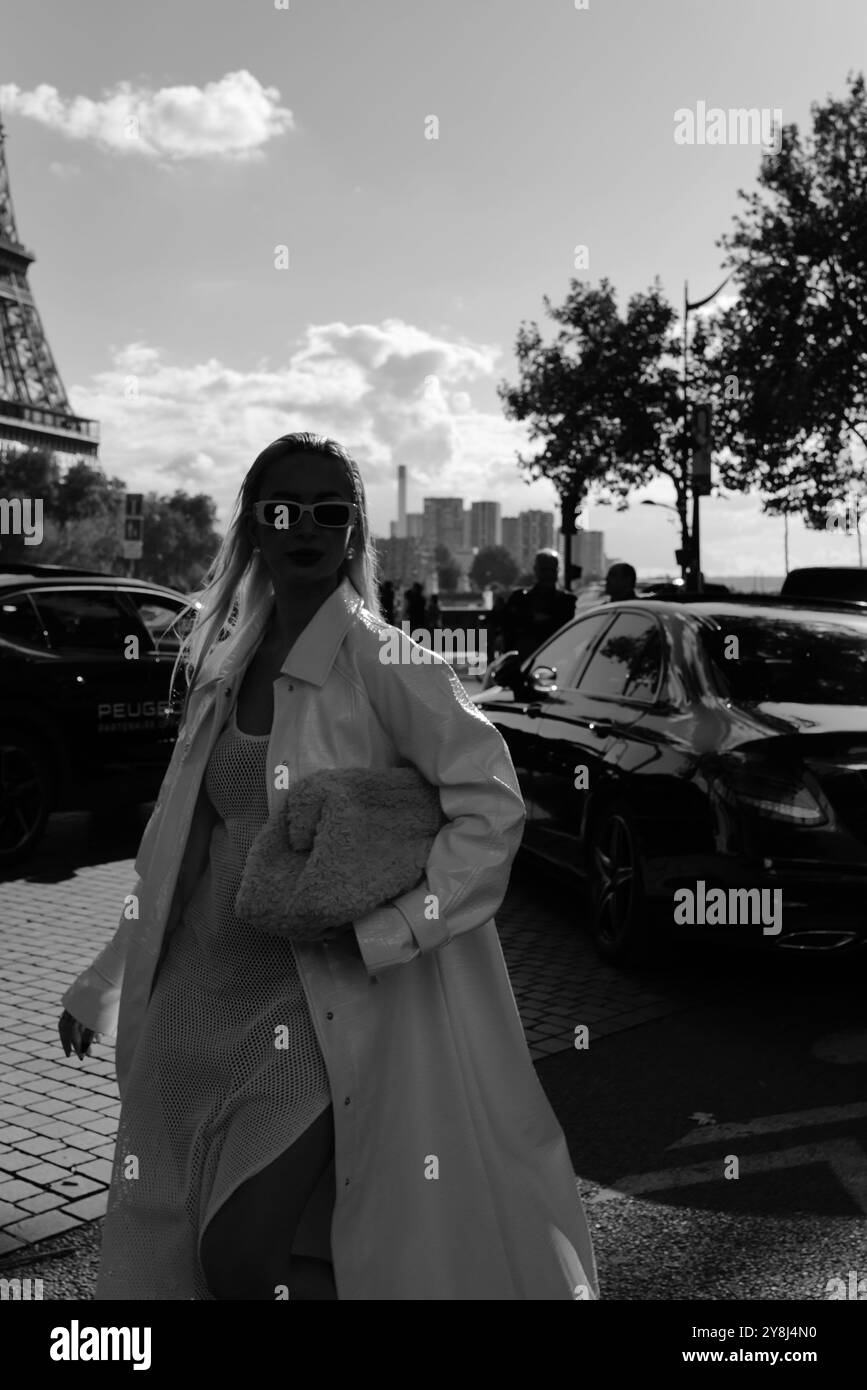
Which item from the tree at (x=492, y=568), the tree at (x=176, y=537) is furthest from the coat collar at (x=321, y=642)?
the tree at (x=492, y=568)

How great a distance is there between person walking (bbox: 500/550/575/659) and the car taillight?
5360mm

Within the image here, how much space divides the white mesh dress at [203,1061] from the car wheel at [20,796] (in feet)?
21.9

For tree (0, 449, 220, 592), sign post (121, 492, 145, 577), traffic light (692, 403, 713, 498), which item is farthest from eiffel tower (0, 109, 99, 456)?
traffic light (692, 403, 713, 498)

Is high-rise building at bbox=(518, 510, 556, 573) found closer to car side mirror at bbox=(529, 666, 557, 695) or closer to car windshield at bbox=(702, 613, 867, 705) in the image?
car side mirror at bbox=(529, 666, 557, 695)

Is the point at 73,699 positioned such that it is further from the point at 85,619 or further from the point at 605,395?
the point at 605,395

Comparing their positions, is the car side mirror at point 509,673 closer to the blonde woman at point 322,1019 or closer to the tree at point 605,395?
the blonde woman at point 322,1019

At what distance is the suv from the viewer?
29.2ft

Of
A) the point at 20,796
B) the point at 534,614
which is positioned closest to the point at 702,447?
the point at 534,614

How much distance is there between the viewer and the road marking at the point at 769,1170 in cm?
391

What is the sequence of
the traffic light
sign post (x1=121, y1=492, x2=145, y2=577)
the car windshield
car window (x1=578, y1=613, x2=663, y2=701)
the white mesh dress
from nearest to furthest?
1. the white mesh dress
2. the car windshield
3. car window (x1=578, y1=613, x2=663, y2=701)
4. the traffic light
5. sign post (x1=121, y1=492, x2=145, y2=577)

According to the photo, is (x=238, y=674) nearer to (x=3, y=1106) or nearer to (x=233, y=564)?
(x=233, y=564)

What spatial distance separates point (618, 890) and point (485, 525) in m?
178
